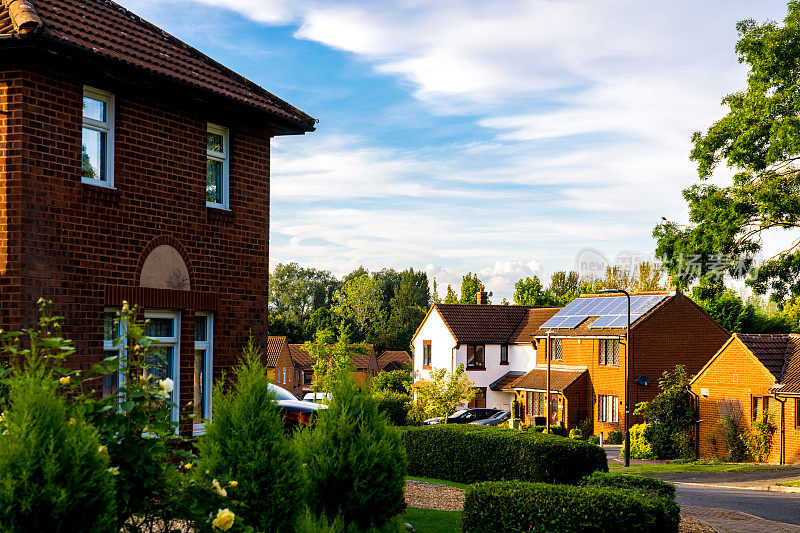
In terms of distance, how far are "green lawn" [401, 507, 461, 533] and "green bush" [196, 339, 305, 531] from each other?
4625 mm

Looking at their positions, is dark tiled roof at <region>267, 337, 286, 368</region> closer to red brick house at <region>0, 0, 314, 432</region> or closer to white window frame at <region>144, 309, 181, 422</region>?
red brick house at <region>0, 0, 314, 432</region>

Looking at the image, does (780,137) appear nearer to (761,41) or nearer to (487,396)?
(761,41)

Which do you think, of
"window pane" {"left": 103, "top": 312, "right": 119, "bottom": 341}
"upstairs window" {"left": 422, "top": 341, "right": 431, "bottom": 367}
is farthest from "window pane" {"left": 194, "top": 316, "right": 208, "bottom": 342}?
"upstairs window" {"left": 422, "top": 341, "right": 431, "bottom": 367}

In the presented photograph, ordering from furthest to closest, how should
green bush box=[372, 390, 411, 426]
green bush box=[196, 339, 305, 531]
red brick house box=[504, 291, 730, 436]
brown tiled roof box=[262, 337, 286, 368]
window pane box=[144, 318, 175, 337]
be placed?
brown tiled roof box=[262, 337, 286, 368] → red brick house box=[504, 291, 730, 436] → green bush box=[372, 390, 411, 426] → window pane box=[144, 318, 175, 337] → green bush box=[196, 339, 305, 531]

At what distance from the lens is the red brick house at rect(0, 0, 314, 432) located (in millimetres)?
11320

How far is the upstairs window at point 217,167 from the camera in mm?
14531

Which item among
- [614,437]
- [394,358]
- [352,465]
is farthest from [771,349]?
[394,358]

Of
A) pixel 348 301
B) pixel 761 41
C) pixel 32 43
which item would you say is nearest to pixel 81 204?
pixel 32 43

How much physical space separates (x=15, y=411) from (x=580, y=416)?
144ft

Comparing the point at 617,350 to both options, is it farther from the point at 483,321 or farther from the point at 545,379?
the point at 483,321

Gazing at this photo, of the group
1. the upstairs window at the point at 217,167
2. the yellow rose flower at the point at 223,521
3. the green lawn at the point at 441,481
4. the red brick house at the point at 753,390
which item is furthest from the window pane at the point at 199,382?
the red brick house at the point at 753,390

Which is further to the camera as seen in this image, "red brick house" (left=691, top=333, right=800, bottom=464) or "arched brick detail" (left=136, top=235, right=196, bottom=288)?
"red brick house" (left=691, top=333, right=800, bottom=464)

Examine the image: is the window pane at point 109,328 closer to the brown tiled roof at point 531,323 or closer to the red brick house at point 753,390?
the red brick house at point 753,390

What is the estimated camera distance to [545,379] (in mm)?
49844
